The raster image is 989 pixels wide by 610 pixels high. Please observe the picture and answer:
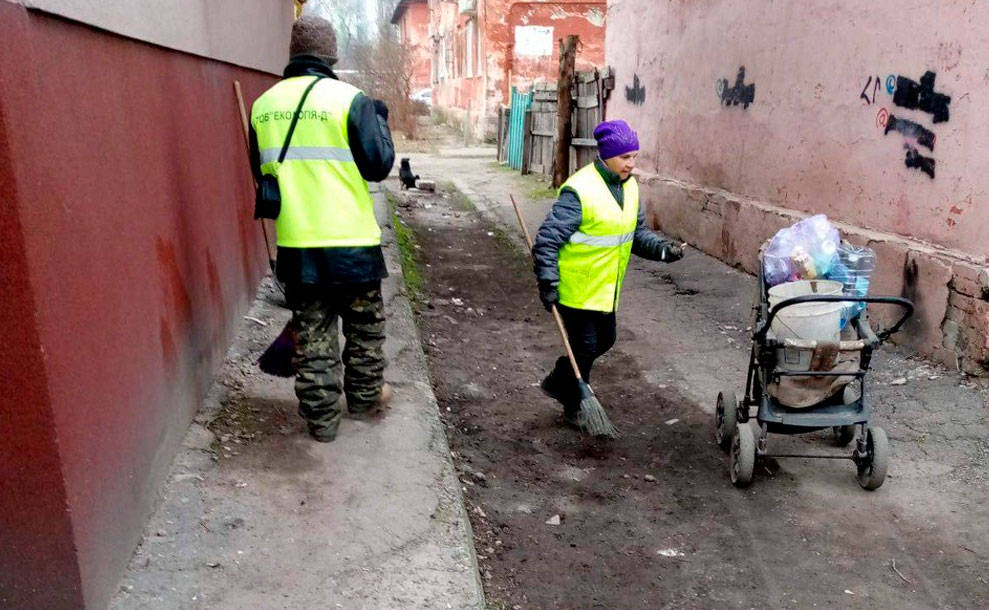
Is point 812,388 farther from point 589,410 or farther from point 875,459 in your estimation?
point 589,410

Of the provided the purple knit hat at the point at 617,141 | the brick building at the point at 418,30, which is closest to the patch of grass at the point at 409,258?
the purple knit hat at the point at 617,141

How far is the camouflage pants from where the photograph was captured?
3840mm

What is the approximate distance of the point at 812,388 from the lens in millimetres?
3924

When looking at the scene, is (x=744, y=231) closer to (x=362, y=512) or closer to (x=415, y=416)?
(x=415, y=416)

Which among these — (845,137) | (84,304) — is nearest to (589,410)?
(84,304)

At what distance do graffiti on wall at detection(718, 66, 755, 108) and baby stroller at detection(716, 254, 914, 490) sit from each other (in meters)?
4.63

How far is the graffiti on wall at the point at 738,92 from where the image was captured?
323 inches

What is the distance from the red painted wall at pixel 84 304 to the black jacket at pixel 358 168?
50 centimetres

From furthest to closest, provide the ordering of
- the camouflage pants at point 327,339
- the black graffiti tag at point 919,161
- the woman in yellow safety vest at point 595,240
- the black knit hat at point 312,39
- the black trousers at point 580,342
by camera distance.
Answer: the black graffiti tag at point 919,161 < the black trousers at point 580,342 < the woman in yellow safety vest at point 595,240 < the camouflage pants at point 327,339 < the black knit hat at point 312,39

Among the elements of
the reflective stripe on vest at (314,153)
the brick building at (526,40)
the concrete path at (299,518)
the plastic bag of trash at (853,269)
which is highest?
the brick building at (526,40)

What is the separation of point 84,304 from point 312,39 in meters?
1.77

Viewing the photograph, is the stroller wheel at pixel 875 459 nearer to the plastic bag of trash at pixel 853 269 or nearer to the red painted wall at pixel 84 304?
the plastic bag of trash at pixel 853 269

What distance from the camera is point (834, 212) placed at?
671cm

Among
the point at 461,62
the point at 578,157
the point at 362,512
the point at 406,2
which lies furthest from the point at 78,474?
the point at 406,2
